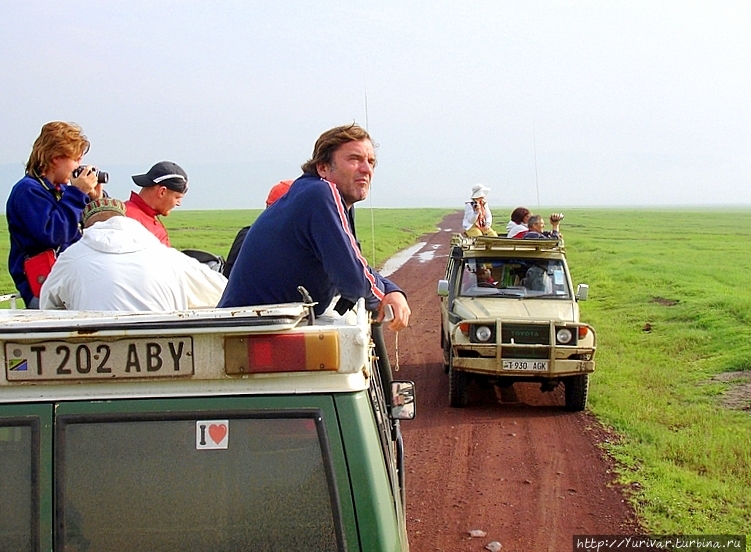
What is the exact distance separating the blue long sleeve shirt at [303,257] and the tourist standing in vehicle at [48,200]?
5.29ft

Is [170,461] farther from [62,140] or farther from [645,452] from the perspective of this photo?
[645,452]

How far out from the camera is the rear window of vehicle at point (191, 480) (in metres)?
2.04

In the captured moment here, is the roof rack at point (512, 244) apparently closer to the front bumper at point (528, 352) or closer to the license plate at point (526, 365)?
the front bumper at point (528, 352)

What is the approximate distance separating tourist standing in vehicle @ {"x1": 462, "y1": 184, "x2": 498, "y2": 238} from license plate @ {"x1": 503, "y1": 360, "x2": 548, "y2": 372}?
9.62ft

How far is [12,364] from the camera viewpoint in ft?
6.61

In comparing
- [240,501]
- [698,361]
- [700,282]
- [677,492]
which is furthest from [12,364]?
[700,282]

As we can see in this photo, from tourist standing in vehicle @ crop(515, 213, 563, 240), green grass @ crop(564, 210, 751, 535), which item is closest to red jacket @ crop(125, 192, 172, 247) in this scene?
green grass @ crop(564, 210, 751, 535)

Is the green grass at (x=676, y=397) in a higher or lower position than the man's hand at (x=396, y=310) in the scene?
lower

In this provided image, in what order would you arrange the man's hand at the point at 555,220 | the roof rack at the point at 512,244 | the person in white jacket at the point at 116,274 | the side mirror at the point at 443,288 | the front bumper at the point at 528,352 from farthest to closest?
the man's hand at the point at 555,220
the side mirror at the point at 443,288
the roof rack at the point at 512,244
the front bumper at the point at 528,352
the person in white jacket at the point at 116,274

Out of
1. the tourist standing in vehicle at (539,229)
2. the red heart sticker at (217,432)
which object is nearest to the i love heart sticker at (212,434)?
the red heart sticker at (217,432)

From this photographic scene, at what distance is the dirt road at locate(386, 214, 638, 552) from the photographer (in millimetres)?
5824

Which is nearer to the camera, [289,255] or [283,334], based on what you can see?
[283,334]

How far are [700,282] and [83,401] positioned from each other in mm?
21246

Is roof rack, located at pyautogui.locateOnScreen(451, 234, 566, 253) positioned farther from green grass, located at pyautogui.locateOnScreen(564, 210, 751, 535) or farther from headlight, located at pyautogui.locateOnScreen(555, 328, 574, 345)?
green grass, located at pyautogui.locateOnScreen(564, 210, 751, 535)
